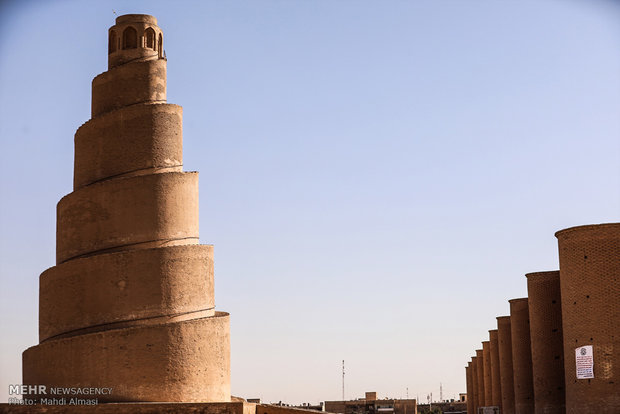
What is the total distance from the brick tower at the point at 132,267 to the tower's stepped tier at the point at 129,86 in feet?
0.10

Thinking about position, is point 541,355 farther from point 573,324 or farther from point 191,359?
point 191,359

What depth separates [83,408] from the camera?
22625 millimetres

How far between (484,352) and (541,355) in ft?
57.7

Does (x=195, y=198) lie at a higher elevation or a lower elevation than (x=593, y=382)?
higher

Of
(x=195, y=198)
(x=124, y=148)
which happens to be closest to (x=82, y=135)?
(x=124, y=148)

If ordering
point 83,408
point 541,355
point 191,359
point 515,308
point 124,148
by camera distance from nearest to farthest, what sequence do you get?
point 83,408
point 191,359
point 124,148
point 541,355
point 515,308

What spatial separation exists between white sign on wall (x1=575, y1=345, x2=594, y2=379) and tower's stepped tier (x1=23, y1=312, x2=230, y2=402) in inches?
396

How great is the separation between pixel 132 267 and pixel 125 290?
63 centimetres

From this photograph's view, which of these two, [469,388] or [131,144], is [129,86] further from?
[469,388]

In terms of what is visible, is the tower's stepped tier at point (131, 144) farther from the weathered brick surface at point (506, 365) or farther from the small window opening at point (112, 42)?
the weathered brick surface at point (506, 365)

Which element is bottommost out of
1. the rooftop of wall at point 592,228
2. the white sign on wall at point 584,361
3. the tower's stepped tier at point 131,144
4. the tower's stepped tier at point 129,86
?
the white sign on wall at point 584,361

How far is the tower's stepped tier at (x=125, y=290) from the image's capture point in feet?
80.1

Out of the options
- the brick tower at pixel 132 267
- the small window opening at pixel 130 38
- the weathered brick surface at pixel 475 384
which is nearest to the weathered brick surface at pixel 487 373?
the weathered brick surface at pixel 475 384

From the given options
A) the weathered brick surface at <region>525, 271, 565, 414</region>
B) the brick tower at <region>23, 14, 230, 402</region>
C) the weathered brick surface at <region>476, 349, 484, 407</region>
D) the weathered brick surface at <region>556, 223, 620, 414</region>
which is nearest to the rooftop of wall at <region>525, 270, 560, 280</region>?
the weathered brick surface at <region>525, 271, 565, 414</region>
